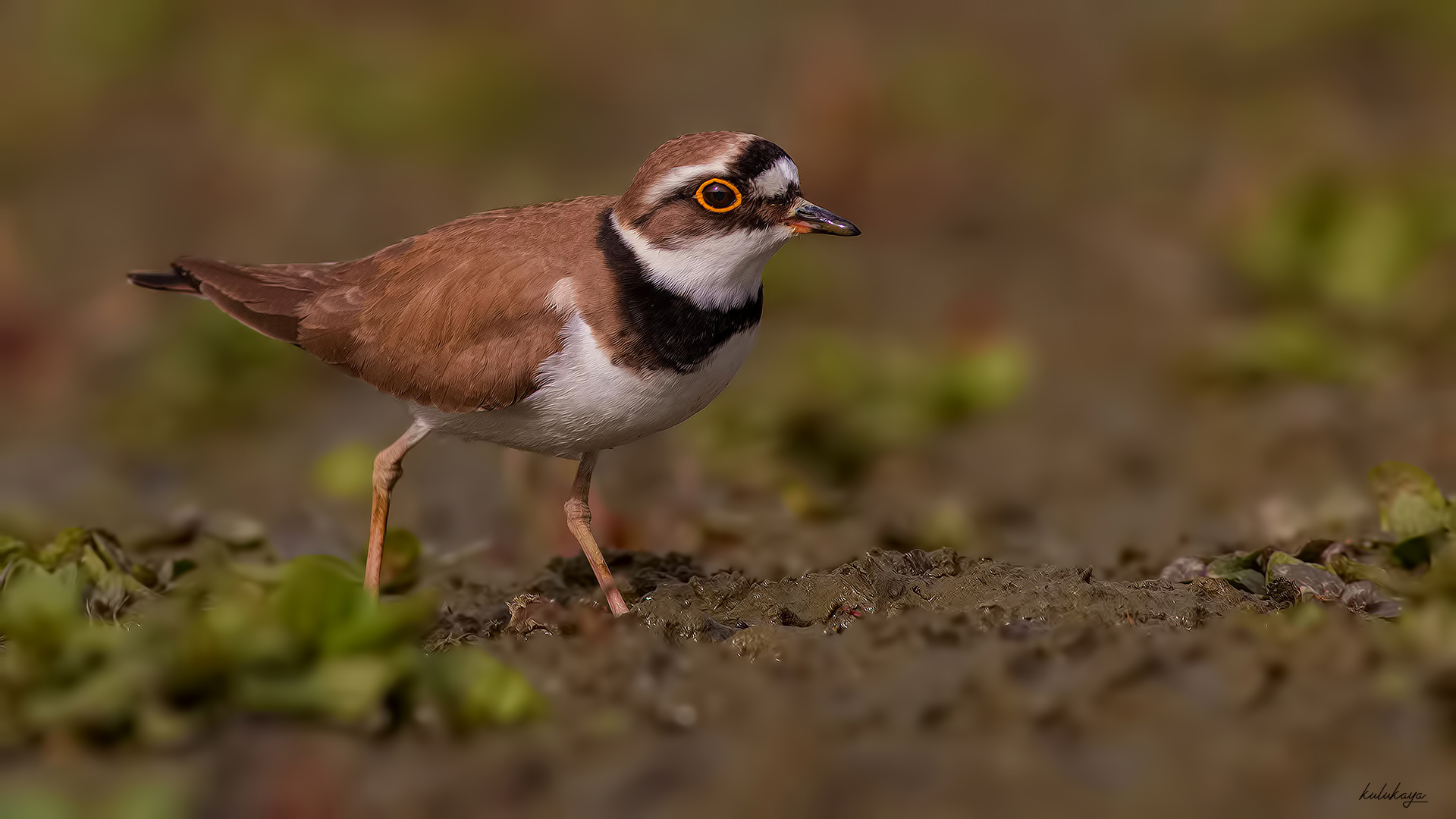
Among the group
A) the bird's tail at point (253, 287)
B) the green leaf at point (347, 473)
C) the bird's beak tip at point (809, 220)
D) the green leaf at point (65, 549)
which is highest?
the bird's beak tip at point (809, 220)

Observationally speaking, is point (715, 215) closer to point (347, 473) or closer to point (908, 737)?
point (908, 737)

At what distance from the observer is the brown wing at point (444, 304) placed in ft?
16.8

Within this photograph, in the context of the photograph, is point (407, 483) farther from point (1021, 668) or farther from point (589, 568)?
point (1021, 668)

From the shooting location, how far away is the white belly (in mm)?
4977

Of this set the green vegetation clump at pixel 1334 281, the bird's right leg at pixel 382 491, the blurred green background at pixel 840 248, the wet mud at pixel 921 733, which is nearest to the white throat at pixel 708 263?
the bird's right leg at pixel 382 491

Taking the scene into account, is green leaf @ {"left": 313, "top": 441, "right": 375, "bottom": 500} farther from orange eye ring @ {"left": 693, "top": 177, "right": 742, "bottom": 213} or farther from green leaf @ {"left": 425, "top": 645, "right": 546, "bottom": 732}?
green leaf @ {"left": 425, "top": 645, "right": 546, "bottom": 732}

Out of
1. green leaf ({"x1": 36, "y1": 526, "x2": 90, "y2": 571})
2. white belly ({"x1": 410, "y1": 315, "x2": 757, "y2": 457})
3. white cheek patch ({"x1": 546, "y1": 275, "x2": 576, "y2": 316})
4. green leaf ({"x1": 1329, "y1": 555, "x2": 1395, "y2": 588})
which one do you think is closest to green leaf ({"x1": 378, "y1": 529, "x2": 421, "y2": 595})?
white belly ({"x1": 410, "y1": 315, "x2": 757, "y2": 457})

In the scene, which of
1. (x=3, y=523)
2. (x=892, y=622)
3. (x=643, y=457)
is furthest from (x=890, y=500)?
(x=3, y=523)

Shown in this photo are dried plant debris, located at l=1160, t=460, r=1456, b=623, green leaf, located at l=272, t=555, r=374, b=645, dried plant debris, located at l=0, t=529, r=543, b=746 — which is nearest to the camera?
dried plant debris, located at l=0, t=529, r=543, b=746

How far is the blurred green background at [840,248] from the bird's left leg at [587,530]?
83 centimetres

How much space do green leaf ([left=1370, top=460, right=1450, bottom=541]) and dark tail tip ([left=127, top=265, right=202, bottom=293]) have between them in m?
4.38

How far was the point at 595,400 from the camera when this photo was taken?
16.4ft

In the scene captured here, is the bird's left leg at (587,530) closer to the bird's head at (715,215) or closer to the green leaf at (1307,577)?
the bird's head at (715,215)

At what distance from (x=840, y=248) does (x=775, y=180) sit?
492cm
